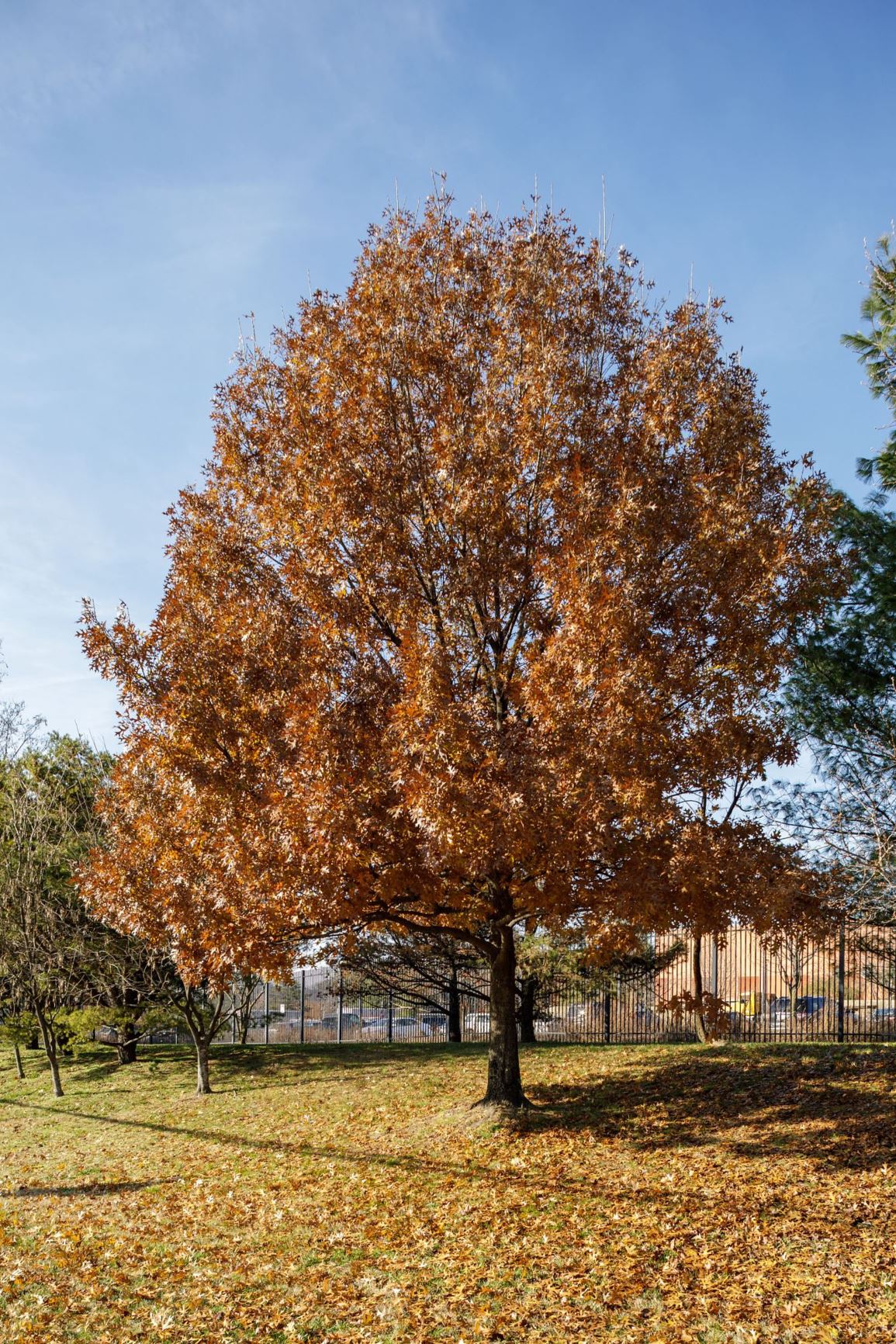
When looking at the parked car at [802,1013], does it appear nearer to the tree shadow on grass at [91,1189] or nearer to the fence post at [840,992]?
the fence post at [840,992]

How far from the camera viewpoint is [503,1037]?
42.2 feet

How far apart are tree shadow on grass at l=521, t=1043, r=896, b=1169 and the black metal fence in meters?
1.04

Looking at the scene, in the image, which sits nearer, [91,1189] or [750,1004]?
[91,1189]

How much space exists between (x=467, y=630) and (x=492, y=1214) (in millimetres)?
5961

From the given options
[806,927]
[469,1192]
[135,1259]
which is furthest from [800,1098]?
[135,1259]

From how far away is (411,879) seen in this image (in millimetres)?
10477

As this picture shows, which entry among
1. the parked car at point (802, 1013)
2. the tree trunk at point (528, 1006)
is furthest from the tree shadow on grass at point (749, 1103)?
the tree trunk at point (528, 1006)

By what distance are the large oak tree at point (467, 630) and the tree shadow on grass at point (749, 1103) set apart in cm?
147

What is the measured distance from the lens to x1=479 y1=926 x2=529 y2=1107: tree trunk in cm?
1278

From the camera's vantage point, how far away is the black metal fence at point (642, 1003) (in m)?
19.5

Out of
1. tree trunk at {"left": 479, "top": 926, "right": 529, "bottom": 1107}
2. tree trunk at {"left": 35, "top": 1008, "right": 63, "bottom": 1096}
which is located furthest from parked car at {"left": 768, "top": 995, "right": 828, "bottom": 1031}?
tree trunk at {"left": 35, "top": 1008, "right": 63, "bottom": 1096}

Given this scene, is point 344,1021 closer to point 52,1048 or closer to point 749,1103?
point 52,1048

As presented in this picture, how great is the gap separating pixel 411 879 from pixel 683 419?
6.06m

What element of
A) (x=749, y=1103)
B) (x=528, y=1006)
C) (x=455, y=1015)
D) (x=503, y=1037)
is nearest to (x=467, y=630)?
(x=503, y=1037)
